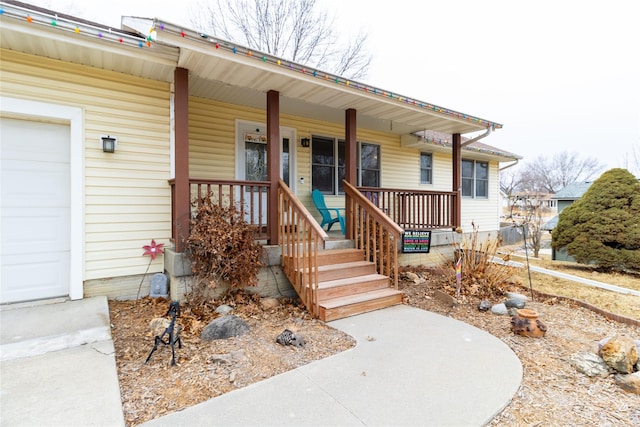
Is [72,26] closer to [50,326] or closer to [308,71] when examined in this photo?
[308,71]

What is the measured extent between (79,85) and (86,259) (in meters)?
2.17

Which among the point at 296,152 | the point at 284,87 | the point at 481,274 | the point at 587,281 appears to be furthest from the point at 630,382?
the point at 296,152

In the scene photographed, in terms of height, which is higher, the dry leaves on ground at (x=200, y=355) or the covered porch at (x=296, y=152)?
the covered porch at (x=296, y=152)

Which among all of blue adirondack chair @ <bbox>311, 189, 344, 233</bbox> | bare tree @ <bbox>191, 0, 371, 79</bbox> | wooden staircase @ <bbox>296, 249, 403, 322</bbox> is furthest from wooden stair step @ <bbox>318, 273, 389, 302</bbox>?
bare tree @ <bbox>191, 0, 371, 79</bbox>

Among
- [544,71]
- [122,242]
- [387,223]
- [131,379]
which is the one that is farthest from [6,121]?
[544,71]

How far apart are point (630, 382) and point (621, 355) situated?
251 mm

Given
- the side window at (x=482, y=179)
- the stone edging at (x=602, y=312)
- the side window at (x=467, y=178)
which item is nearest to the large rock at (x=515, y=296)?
the stone edging at (x=602, y=312)

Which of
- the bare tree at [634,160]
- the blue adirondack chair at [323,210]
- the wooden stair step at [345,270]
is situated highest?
the bare tree at [634,160]

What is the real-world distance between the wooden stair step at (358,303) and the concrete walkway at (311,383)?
1.20ft

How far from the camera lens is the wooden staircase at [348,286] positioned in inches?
149

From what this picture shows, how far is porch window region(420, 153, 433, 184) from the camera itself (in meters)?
8.99

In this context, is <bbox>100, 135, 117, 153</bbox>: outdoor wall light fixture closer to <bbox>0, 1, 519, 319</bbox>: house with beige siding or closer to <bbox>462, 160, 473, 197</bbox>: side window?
<bbox>0, 1, 519, 319</bbox>: house with beige siding

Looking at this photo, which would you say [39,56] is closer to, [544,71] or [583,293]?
[583,293]

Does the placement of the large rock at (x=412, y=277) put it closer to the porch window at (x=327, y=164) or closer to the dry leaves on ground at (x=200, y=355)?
the dry leaves on ground at (x=200, y=355)
